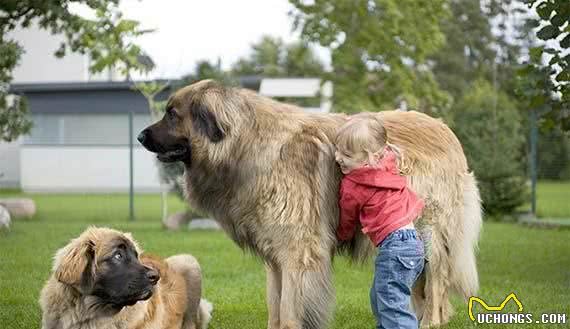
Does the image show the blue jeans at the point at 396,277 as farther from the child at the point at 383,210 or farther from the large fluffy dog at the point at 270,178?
the large fluffy dog at the point at 270,178

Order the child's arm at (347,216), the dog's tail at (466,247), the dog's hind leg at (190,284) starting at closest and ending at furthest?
the child's arm at (347,216) < the dog's hind leg at (190,284) < the dog's tail at (466,247)

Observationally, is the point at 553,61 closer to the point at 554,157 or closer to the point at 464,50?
the point at 554,157

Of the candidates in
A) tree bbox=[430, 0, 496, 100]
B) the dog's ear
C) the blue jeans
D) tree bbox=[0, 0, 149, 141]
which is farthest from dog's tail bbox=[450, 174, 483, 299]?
tree bbox=[430, 0, 496, 100]

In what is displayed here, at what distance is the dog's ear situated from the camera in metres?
5.76

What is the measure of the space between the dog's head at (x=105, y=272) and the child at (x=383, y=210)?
4.90 ft

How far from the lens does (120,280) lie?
17.8ft

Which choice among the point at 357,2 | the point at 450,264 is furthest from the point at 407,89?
the point at 450,264

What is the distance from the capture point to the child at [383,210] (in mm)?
5398

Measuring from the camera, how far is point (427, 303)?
6824 millimetres

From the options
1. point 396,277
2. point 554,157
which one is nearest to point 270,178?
point 396,277

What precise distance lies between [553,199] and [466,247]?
18052mm

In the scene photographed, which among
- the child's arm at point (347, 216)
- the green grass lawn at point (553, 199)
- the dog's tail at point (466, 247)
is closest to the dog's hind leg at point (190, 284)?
the child's arm at point (347, 216)

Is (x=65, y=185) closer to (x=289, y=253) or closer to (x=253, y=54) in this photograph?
(x=289, y=253)

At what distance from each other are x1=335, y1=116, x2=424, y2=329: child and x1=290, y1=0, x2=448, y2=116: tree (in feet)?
58.4
